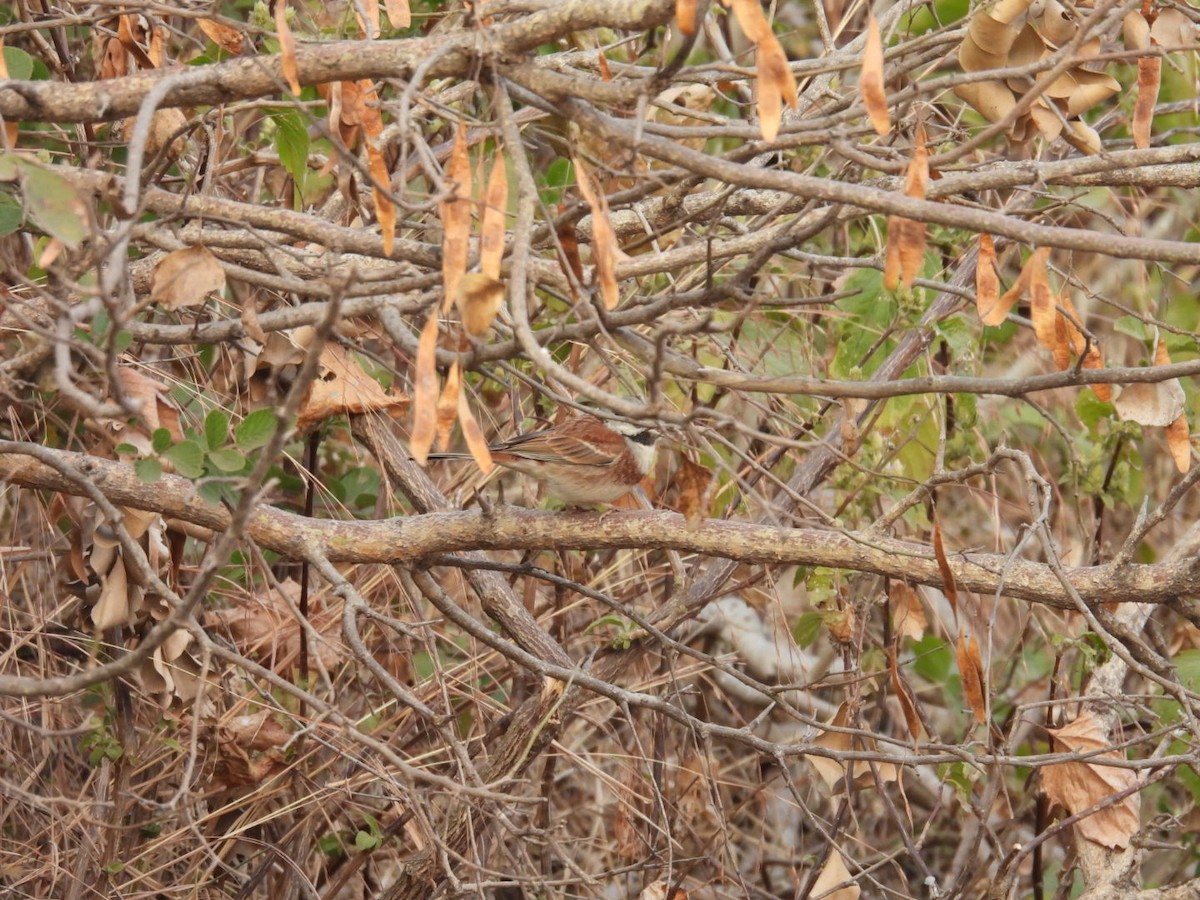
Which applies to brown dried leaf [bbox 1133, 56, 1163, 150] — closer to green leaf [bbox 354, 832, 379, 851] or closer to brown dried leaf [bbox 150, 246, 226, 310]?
brown dried leaf [bbox 150, 246, 226, 310]

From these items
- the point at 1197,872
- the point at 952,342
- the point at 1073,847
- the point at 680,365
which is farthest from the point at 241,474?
the point at 1197,872

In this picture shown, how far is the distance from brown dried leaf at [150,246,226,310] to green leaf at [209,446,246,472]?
0.30 metres

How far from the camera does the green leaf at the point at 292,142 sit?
3.34 m

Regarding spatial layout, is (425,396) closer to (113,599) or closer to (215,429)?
(215,429)

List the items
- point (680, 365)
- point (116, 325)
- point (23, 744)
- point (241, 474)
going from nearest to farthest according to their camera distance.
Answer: point (116, 325)
point (680, 365)
point (241, 474)
point (23, 744)

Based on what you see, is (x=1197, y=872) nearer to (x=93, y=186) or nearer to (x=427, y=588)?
(x=427, y=588)

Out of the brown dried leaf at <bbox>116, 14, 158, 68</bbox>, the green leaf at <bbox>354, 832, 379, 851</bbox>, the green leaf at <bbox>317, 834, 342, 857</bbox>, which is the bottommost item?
the green leaf at <bbox>317, 834, 342, 857</bbox>

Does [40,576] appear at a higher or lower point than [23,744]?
higher

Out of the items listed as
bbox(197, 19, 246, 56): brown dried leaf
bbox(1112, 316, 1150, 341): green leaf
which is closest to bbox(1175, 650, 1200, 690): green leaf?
bbox(1112, 316, 1150, 341): green leaf

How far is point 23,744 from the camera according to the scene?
4.10 metres

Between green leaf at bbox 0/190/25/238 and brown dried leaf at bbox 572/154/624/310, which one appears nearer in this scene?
brown dried leaf at bbox 572/154/624/310

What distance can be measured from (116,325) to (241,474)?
131 centimetres

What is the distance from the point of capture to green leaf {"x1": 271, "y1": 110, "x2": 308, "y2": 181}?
131 inches

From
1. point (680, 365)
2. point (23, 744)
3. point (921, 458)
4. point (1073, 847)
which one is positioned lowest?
point (1073, 847)
